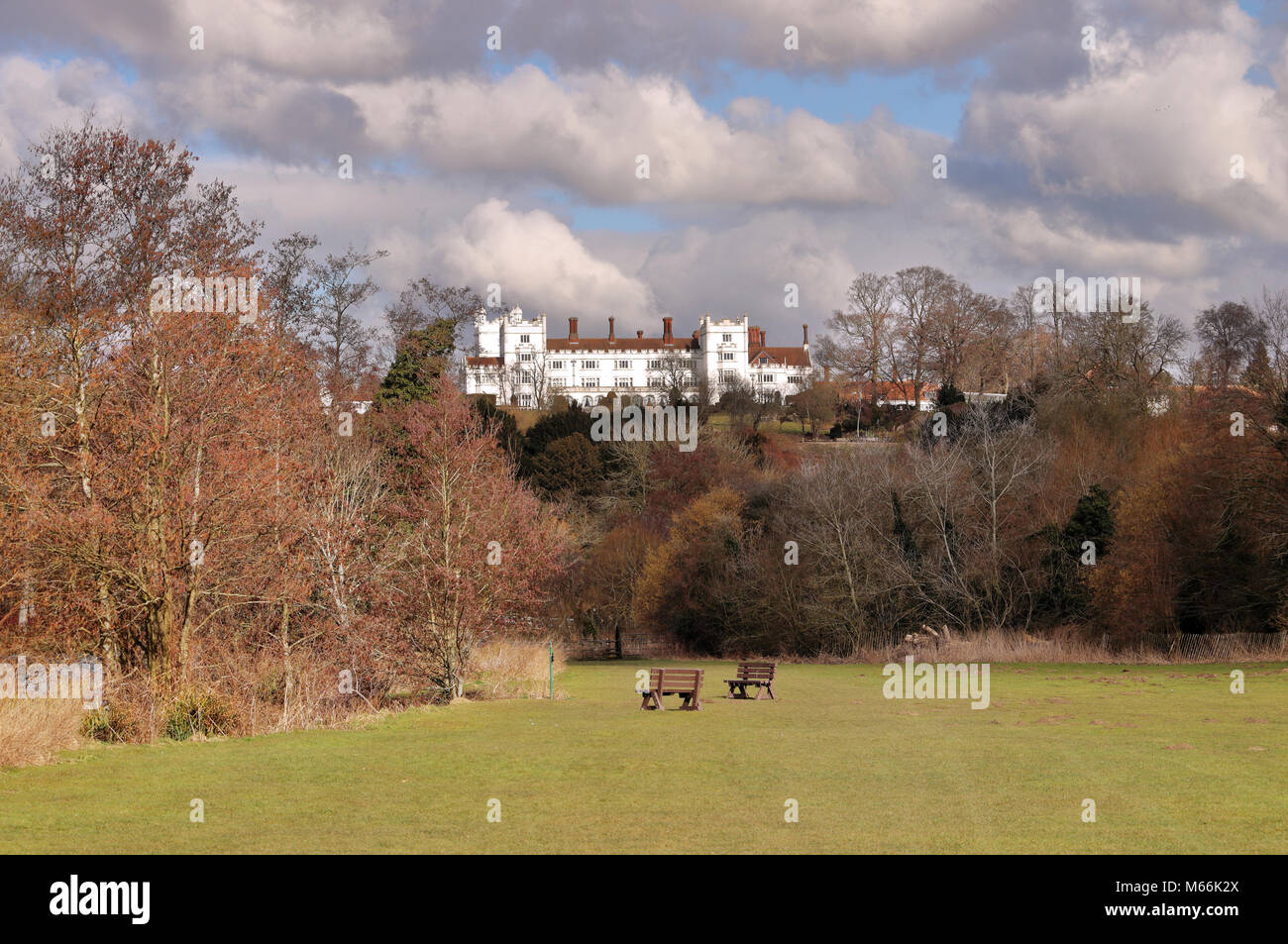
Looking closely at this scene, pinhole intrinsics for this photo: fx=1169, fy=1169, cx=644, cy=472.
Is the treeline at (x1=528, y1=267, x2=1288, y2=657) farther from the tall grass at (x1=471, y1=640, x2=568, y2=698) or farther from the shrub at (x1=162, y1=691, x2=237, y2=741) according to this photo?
the shrub at (x1=162, y1=691, x2=237, y2=741)

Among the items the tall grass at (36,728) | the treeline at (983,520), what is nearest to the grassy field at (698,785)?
the tall grass at (36,728)

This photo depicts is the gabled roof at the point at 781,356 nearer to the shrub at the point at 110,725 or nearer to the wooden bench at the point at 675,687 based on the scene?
the wooden bench at the point at 675,687

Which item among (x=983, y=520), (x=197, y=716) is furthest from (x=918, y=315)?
(x=197, y=716)

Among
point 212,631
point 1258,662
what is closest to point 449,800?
point 212,631

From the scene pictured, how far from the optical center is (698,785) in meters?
15.0

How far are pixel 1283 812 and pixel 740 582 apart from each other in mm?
42053

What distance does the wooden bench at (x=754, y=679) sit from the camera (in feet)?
94.1

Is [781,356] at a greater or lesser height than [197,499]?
greater

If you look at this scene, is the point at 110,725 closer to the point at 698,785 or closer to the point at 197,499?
the point at 197,499

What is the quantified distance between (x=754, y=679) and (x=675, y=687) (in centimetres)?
397

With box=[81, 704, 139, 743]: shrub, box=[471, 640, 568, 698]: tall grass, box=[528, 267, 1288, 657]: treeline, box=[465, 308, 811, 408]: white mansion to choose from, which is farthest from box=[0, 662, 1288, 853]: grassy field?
box=[465, 308, 811, 408]: white mansion
